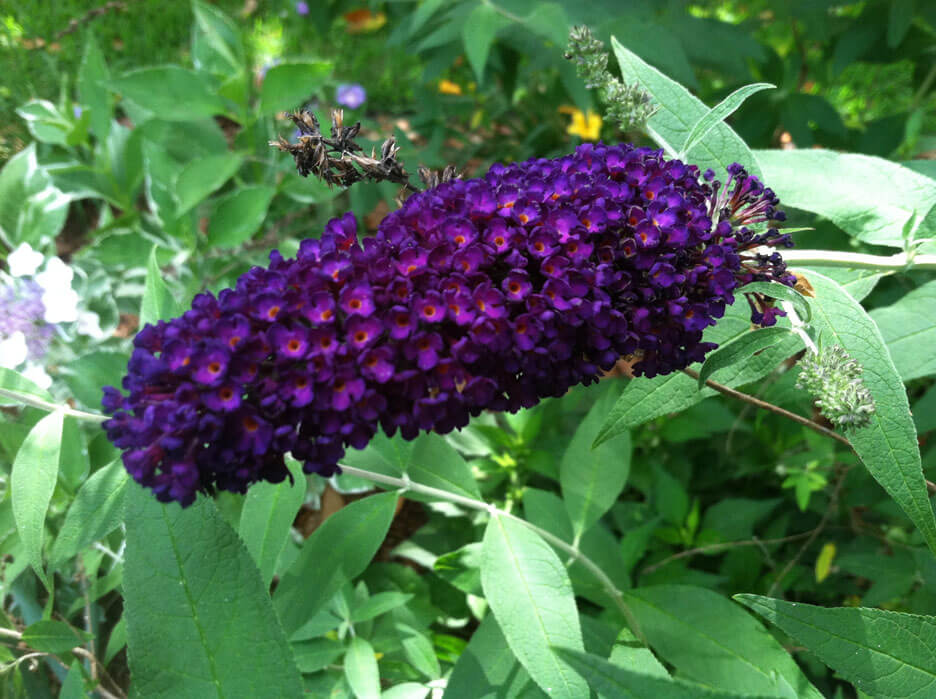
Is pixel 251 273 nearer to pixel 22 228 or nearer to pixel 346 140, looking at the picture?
pixel 346 140

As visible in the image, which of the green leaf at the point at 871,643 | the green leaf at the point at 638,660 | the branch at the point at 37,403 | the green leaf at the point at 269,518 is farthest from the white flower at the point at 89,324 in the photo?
the green leaf at the point at 871,643

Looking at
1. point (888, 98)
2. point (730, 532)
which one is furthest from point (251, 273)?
point (888, 98)

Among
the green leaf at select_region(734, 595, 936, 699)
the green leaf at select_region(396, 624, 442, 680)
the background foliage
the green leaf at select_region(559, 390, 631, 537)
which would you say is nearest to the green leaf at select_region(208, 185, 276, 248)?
the background foliage

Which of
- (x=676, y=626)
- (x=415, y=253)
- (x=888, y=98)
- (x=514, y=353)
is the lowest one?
(x=676, y=626)

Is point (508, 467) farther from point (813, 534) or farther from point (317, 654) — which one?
point (813, 534)

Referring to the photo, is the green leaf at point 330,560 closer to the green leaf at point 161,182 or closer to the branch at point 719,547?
the branch at point 719,547

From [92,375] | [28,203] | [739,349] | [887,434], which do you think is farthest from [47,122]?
[887,434]

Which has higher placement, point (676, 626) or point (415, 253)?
point (415, 253)
